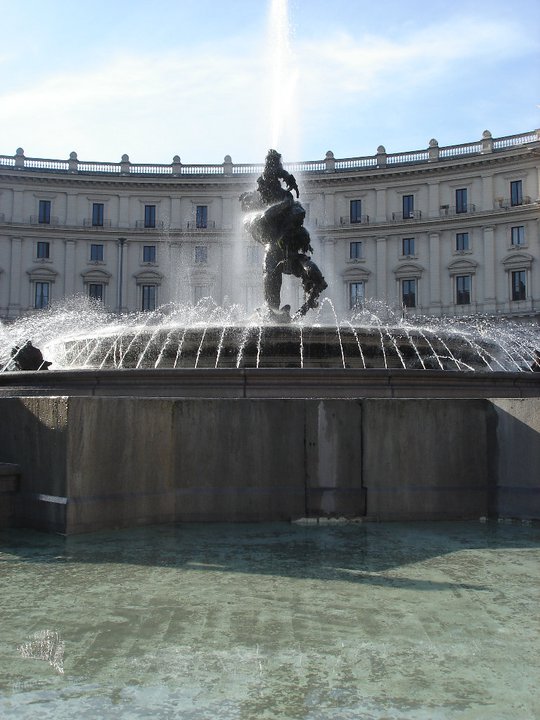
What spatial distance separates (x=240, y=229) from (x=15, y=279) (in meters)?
17.4

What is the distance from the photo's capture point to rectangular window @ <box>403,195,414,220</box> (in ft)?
180

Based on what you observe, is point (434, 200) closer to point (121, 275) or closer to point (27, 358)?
point (121, 275)

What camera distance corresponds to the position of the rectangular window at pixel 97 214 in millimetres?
57344

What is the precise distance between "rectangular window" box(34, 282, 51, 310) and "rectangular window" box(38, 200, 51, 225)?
16.0ft

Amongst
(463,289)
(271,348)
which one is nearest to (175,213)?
(463,289)

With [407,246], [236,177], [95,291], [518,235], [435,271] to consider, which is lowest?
[95,291]

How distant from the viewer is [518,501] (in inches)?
230

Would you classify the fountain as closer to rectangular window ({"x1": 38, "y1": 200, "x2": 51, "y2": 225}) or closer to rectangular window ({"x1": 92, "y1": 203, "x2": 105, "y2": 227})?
rectangular window ({"x1": 92, "y1": 203, "x2": 105, "y2": 227})

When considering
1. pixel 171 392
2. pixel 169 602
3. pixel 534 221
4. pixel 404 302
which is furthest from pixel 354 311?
pixel 169 602

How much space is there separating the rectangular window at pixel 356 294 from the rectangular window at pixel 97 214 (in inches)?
783

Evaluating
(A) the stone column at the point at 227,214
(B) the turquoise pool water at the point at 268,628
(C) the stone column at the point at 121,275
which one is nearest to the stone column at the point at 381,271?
(A) the stone column at the point at 227,214

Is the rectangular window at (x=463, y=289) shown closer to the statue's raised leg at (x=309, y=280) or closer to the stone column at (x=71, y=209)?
the stone column at (x=71, y=209)

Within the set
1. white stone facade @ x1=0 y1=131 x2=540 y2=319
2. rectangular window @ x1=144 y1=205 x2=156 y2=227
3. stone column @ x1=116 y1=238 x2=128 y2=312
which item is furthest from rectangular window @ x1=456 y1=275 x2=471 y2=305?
stone column @ x1=116 y1=238 x2=128 y2=312

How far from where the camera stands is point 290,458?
5672 mm
